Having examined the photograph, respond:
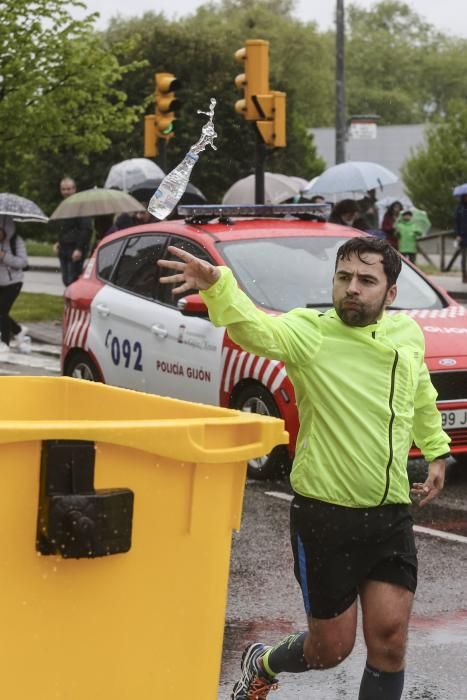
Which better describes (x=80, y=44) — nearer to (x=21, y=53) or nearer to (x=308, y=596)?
(x=21, y=53)

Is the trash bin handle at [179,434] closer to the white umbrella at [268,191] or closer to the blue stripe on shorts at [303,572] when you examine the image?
the blue stripe on shorts at [303,572]

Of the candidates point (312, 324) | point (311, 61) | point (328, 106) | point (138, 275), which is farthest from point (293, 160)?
point (312, 324)

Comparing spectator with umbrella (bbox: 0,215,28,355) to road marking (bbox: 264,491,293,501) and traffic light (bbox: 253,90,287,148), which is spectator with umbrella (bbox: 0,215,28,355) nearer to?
traffic light (bbox: 253,90,287,148)

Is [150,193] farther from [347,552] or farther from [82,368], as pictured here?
[347,552]

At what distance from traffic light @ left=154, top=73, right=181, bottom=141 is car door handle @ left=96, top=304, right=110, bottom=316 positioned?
7638mm

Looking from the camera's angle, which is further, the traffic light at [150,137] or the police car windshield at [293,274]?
the traffic light at [150,137]

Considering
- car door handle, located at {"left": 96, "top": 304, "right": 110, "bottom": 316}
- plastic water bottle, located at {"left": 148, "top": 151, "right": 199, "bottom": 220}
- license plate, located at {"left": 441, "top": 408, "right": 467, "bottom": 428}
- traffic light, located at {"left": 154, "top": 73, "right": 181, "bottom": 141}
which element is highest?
traffic light, located at {"left": 154, "top": 73, "right": 181, "bottom": 141}

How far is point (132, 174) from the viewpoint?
73.4 ft

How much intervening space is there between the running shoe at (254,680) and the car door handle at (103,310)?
634 cm

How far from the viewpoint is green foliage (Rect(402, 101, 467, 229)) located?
52656mm

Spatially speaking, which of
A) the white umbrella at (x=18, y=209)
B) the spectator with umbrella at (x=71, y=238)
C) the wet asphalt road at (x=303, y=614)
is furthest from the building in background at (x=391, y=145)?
the wet asphalt road at (x=303, y=614)

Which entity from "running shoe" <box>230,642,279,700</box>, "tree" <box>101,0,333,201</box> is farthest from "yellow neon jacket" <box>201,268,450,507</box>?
"tree" <box>101,0,333,201</box>

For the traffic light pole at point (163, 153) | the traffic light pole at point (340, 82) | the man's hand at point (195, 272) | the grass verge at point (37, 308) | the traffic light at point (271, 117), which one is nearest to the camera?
the man's hand at point (195, 272)

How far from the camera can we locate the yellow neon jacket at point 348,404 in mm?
4258
